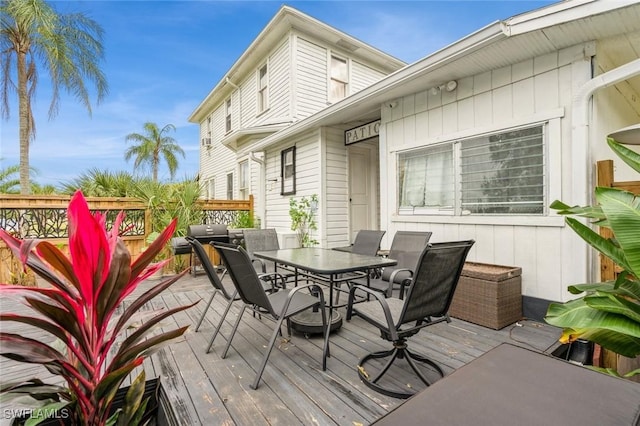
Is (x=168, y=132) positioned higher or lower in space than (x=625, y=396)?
higher

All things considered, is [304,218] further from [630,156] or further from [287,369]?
[630,156]

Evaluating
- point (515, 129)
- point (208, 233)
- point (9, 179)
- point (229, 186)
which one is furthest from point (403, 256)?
point (9, 179)

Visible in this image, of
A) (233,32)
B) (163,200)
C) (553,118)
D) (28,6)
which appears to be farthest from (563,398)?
(233,32)

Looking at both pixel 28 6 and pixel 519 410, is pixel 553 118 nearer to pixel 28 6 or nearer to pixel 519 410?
pixel 519 410

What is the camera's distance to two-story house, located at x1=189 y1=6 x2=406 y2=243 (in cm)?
742

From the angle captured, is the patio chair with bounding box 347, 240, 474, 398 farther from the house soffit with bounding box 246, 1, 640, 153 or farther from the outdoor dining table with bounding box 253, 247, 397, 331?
the house soffit with bounding box 246, 1, 640, 153

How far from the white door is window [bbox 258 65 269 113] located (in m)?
3.75

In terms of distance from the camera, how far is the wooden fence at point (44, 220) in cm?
495

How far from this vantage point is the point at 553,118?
321cm

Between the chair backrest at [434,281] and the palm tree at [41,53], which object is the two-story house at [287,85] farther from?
the chair backrest at [434,281]

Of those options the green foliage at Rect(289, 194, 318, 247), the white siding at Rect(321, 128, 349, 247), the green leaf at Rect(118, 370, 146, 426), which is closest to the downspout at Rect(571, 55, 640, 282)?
the green leaf at Rect(118, 370, 146, 426)

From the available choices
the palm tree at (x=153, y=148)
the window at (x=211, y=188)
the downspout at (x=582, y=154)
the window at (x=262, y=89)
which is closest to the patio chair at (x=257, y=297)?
the downspout at (x=582, y=154)

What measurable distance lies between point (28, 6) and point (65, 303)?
9.47 meters

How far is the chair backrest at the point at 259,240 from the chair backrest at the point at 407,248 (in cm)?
185
